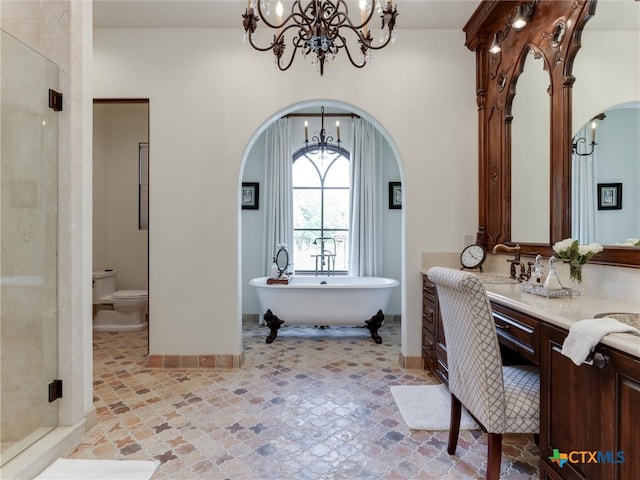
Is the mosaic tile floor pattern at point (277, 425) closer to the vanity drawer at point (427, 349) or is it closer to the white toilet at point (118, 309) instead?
the vanity drawer at point (427, 349)

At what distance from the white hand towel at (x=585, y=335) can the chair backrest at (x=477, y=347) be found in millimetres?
285

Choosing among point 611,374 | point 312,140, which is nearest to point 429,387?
point 611,374

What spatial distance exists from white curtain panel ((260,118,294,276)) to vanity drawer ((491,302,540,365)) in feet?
10.6

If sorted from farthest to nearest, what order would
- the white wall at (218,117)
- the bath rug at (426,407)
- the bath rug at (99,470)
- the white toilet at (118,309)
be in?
1. the white toilet at (118,309)
2. the white wall at (218,117)
3. the bath rug at (426,407)
4. the bath rug at (99,470)

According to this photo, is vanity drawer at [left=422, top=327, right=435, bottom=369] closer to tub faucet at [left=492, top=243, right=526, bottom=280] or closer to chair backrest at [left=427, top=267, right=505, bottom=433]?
tub faucet at [left=492, top=243, right=526, bottom=280]

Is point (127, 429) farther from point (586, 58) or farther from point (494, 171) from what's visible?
point (586, 58)

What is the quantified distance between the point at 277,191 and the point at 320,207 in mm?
707

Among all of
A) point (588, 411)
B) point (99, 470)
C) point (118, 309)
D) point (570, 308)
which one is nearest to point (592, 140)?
point (570, 308)

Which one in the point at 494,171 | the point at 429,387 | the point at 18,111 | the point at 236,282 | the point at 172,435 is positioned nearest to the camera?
the point at 18,111

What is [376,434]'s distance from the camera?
6.82 ft

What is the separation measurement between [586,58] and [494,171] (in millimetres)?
1064

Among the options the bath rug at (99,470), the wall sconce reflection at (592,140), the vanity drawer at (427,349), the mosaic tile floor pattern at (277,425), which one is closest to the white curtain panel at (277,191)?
the mosaic tile floor pattern at (277,425)

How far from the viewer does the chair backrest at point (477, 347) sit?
1.48 metres

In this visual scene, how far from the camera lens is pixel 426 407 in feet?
7.82
